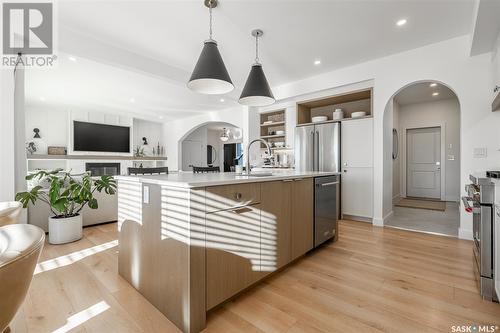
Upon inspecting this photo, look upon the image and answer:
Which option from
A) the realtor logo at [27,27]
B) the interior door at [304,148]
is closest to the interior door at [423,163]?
the interior door at [304,148]

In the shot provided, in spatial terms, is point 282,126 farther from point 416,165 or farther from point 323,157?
point 416,165

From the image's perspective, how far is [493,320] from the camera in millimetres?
1447

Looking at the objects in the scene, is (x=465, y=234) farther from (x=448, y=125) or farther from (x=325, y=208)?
(x=448, y=125)

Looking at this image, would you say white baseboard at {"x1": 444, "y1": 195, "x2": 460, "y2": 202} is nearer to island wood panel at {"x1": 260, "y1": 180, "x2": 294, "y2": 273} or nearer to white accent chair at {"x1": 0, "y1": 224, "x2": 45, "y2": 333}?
island wood panel at {"x1": 260, "y1": 180, "x2": 294, "y2": 273}

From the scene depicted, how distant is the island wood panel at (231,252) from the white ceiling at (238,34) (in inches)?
92.8

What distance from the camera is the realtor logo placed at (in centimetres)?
254

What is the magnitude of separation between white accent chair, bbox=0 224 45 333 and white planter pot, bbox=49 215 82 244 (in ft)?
8.40

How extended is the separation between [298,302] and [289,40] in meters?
3.26

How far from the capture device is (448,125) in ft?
19.1

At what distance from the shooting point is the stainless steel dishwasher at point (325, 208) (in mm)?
2521

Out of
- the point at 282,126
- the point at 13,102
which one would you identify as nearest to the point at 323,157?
the point at 282,126

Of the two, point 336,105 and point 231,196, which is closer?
point 231,196

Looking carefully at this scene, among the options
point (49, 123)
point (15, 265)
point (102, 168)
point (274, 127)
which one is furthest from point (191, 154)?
point (15, 265)

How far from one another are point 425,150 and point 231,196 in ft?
22.5
